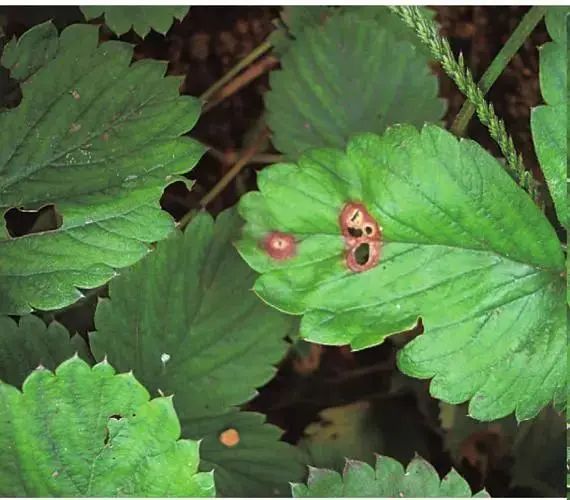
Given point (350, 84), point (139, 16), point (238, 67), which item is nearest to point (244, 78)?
point (238, 67)

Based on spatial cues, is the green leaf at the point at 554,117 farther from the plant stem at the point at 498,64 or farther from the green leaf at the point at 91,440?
the green leaf at the point at 91,440

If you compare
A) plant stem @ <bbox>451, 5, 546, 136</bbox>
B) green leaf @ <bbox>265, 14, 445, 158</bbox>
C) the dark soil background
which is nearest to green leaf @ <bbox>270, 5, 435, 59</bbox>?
green leaf @ <bbox>265, 14, 445, 158</bbox>

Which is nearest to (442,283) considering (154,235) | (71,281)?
(154,235)

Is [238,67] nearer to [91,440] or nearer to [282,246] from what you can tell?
[282,246]

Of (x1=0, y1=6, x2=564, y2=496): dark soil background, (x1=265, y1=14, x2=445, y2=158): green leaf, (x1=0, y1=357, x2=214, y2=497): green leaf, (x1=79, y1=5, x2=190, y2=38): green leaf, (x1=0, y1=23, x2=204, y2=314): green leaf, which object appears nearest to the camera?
(x1=0, y1=357, x2=214, y2=497): green leaf

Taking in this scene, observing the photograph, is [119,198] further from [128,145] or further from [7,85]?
[7,85]

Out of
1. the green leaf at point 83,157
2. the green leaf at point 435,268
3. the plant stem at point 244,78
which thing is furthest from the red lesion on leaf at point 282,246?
the plant stem at point 244,78

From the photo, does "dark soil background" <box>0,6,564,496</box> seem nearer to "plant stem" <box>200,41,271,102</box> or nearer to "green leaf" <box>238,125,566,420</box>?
"plant stem" <box>200,41,271,102</box>
